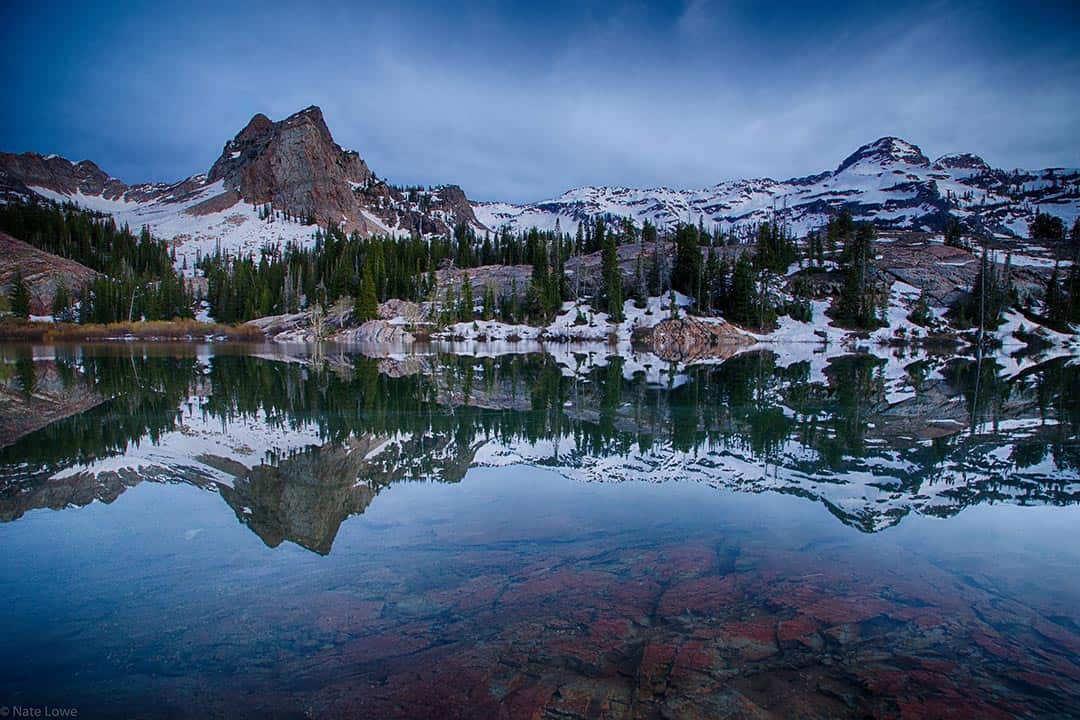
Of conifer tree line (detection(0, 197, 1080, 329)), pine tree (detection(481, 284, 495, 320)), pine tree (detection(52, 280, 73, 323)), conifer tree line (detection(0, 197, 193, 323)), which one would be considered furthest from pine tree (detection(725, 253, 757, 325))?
pine tree (detection(52, 280, 73, 323))

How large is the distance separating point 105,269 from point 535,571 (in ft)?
473

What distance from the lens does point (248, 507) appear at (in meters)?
8.34

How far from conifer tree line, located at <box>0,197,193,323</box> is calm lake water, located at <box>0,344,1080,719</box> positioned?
3763 inches

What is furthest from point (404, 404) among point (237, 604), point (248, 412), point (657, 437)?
point (237, 604)

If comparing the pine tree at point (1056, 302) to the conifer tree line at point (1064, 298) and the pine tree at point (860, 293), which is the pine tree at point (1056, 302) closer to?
the conifer tree line at point (1064, 298)

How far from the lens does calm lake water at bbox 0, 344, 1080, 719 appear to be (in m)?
4.28

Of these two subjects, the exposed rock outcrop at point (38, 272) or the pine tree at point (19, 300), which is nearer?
the pine tree at point (19, 300)

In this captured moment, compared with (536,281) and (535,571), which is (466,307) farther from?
(535,571)

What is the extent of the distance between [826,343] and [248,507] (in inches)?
2998

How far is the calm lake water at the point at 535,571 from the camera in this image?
14.0 ft

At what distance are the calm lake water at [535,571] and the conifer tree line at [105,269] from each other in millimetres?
95573

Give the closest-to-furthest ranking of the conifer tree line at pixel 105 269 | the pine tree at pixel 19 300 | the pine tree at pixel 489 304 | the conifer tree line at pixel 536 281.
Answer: the conifer tree line at pixel 536 281, the pine tree at pixel 19 300, the pine tree at pixel 489 304, the conifer tree line at pixel 105 269

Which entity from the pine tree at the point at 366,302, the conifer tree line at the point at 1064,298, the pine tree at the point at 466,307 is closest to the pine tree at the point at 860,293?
the conifer tree line at the point at 1064,298

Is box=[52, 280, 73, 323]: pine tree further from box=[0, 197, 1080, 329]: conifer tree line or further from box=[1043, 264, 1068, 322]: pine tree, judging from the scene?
box=[1043, 264, 1068, 322]: pine tree
